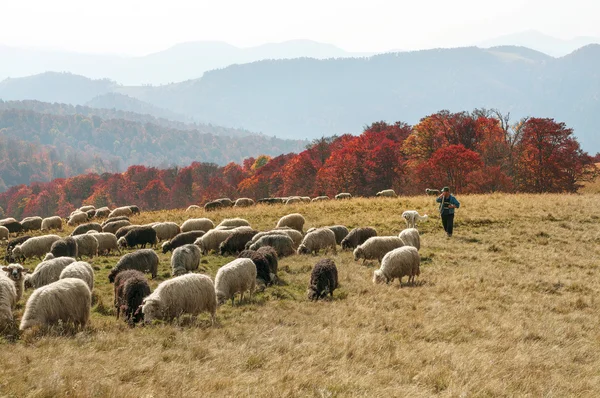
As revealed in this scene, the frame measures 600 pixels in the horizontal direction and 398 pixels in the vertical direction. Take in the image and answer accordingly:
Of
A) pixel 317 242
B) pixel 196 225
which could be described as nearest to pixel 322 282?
pixel 317 242

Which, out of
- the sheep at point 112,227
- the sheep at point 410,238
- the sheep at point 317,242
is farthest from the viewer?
the sheep at point 112,227

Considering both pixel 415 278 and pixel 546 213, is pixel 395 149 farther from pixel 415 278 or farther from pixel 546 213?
pixel 415 278

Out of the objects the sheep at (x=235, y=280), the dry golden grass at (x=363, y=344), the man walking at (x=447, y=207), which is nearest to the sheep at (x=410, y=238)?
the dry golden grass at (x=363, y=344)

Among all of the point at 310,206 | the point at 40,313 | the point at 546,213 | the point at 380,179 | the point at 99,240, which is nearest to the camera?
the point at 40,313

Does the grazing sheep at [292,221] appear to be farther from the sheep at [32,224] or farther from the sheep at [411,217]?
the sheep at [32,224]

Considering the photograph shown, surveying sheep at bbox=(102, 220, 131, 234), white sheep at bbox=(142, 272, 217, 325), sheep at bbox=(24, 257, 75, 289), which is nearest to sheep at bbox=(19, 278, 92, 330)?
white sheep at bbox=(142, 272, 217, 325)

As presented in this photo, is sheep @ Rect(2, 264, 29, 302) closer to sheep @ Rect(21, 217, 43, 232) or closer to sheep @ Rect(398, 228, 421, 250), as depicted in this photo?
sheep @ Rect(398, 228, 421, 250)

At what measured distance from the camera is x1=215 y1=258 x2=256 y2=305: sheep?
12.0m

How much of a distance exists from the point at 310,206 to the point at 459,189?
2170 cm

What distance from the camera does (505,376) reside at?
6.98 metres

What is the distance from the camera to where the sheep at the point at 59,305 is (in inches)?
345

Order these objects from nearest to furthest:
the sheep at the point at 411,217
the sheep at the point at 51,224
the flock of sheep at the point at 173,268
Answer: the flock of sheep at the point at 173,268
the sheep at the point at 411,217
the sheep at the point at 51,224

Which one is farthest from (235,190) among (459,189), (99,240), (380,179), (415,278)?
(415,278)

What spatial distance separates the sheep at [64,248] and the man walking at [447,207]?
1628 cm
